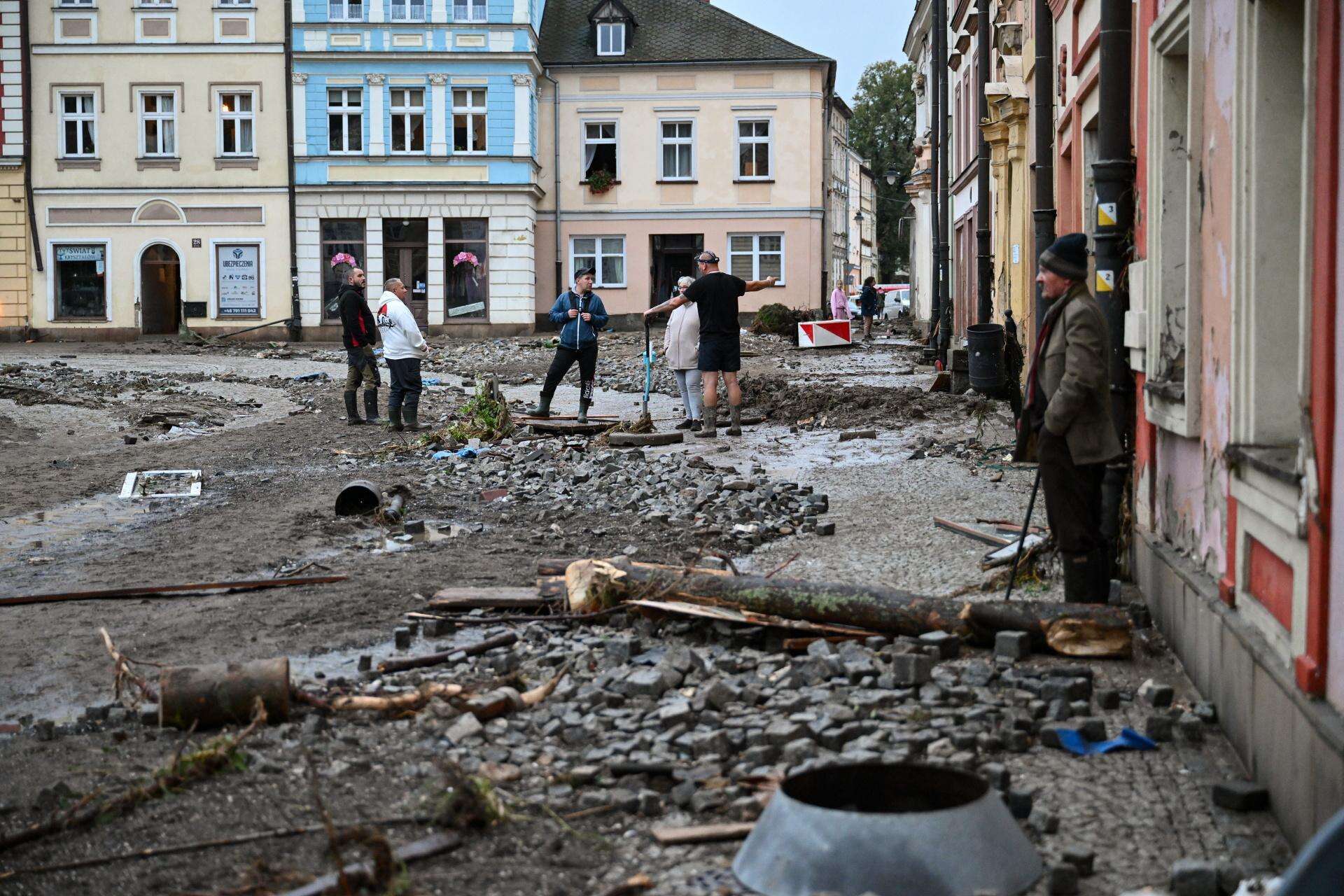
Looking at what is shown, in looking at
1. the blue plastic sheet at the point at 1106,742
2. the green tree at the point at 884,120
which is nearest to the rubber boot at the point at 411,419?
the blue plastic sheet at the point at 1106,742

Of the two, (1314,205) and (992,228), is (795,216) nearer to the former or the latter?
(992,228)

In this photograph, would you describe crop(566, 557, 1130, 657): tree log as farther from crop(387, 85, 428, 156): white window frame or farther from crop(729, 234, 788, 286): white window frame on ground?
crop(729, 234, 788, 286): white window frame on ground

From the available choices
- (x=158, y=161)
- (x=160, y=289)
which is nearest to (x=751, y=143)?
(x=158, y=161)

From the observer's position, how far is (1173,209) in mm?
7629

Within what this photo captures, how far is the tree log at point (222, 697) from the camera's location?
5629mm

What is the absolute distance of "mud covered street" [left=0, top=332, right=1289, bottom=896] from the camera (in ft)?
14.5

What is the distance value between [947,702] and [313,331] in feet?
132

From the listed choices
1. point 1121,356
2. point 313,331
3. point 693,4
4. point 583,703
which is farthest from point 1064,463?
point 693,4

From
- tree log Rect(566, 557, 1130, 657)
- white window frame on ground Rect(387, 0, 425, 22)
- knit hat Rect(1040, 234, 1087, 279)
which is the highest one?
white window frame on ground Rect(387, 0, 425, 22)

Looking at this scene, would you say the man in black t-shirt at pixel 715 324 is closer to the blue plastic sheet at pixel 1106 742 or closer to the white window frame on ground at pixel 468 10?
the blue plastic sheet at pixel 1106 742

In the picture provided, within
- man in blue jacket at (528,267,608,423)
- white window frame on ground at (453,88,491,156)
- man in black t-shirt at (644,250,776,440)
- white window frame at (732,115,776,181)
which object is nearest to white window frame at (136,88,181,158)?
white window frame on ground at (453,88,491,156)

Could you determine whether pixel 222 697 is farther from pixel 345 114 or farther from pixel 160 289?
pixel 160 289

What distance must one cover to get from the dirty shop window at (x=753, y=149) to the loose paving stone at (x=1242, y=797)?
1699 inches

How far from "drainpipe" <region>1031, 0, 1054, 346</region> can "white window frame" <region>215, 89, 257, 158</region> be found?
33834mm
